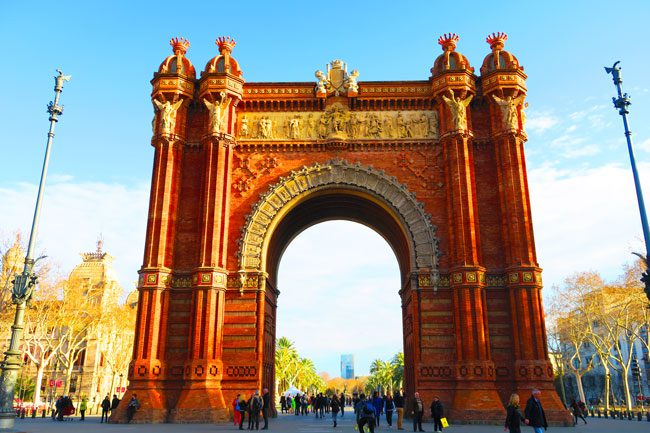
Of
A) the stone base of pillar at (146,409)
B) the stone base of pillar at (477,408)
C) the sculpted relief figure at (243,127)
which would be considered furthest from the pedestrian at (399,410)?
the sculpted relief figure at (243,127)

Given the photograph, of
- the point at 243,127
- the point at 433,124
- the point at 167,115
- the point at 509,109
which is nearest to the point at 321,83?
the point at 243,127

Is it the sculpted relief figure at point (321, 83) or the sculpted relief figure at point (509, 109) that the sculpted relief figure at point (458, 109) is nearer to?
the sculpted relief figure at point (509, 109)

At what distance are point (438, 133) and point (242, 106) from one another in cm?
999

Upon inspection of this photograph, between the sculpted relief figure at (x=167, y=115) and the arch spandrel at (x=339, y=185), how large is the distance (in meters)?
5.57

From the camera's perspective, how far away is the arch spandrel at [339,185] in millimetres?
24328

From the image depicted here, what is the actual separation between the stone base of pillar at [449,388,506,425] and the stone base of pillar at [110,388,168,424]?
11.9 m

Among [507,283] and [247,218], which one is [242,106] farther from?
[507,283]

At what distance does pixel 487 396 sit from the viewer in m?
21.2

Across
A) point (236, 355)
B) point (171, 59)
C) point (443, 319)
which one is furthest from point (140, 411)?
point (171, 59)

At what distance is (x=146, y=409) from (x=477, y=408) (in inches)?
525

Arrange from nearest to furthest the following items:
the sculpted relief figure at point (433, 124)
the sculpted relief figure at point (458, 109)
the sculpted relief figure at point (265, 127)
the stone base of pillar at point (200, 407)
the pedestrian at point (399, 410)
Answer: the pedestrian at point (399, 410), the stone base of pillar at point (200, 407), the sculpted relief figure at point (458, 109), the sculpted relief figure at point (433, 124), the sculpted relief figure at point (265, 127)

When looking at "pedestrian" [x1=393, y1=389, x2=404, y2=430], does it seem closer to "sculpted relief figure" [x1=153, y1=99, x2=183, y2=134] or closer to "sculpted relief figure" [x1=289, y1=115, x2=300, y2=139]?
"sculpted relief figure" [x1=289, y1=115, x2=300, y2=139]

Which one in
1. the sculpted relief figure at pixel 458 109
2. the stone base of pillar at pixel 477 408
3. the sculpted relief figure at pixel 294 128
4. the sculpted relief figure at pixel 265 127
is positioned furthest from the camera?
the sculpted relief figure at pixel 265 127

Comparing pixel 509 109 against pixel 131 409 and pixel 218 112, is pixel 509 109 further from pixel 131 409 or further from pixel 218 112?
pixel 131 409
